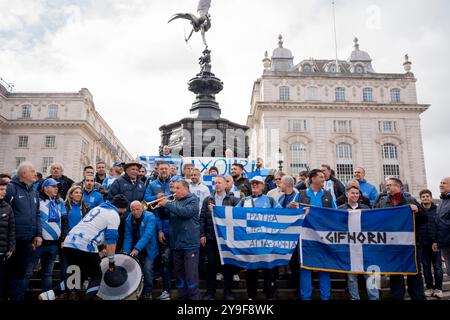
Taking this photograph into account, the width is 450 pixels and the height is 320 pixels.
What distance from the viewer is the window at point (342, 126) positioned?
160 feet

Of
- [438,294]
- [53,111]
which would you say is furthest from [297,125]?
[438,294]

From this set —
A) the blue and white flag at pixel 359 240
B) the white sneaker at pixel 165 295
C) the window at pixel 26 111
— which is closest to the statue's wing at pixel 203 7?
the blue and white flag at pixel 359 240

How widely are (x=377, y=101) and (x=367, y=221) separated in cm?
4808

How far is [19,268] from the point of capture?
18.0 feet

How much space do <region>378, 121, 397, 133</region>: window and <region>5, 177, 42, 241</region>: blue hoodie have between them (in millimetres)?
49780

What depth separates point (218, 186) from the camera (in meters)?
6.61

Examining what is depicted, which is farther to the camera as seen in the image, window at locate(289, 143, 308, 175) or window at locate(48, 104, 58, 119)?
window at locate(48, 104, 58, 119)

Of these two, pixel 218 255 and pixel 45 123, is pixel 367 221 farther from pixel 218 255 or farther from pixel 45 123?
pixel 45 123

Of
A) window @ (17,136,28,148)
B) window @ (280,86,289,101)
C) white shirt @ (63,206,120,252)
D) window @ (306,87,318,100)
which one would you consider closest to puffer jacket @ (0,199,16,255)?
white shirt @ (63,206,120,252)

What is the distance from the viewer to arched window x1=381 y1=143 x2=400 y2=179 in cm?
4819

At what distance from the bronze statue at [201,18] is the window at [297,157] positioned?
112 feet

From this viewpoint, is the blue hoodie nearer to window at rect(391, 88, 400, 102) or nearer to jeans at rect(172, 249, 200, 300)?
jeans at rect(172, 249, 200, 300)

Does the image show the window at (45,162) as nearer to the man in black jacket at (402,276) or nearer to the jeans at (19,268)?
the jeans at (19,268)
